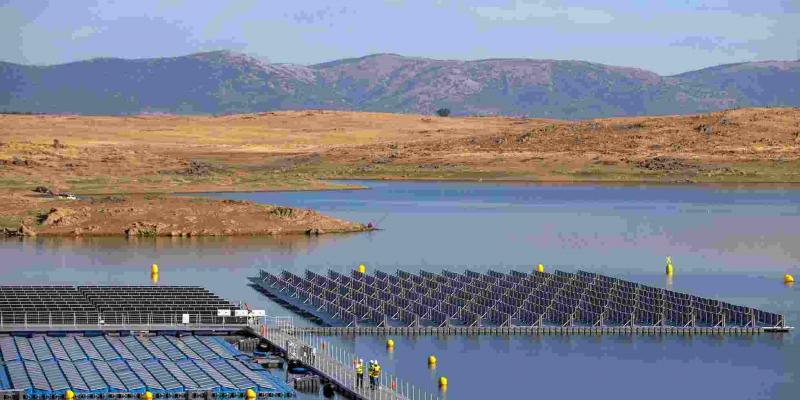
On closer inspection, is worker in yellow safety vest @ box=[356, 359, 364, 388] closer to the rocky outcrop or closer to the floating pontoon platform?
the floating pontoon platform

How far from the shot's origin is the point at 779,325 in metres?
62.8

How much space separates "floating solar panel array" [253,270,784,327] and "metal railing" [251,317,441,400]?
2.72 metres

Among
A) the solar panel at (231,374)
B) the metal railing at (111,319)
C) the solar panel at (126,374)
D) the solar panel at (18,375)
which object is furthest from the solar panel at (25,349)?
the solar panel at (231,374)

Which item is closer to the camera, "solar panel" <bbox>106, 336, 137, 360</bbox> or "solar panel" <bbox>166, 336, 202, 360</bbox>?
"solar panel" <bbox>106, 336, 137, 360</bbox>

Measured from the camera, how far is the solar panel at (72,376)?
47.9 metres

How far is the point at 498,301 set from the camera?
66812 mm

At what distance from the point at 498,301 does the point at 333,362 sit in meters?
14.6

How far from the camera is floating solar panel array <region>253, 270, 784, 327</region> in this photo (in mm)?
63594

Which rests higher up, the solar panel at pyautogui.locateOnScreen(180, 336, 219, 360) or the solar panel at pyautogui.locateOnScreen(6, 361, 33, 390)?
A: the solar panel at pyautogui.locateOnScreen(6, 361, 33, 390)

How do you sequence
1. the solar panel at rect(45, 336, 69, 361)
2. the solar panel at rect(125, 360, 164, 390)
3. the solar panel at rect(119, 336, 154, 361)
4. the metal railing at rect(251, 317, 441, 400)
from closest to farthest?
1. the solar panel at rect(125, 360, 164, 390)
2. the metal railing at rect(251, 317, 441, 400)
3. the solar panel at rect(45, 336, 69, 361)
4. the solar panel at rect(119, 336, 154, 361)

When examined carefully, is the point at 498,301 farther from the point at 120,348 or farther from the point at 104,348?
the point at 104,348

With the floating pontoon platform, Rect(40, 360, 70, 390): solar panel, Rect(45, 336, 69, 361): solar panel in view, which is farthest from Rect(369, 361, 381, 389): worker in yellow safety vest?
the floating pontoon platform

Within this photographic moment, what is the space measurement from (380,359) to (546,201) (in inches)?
3480

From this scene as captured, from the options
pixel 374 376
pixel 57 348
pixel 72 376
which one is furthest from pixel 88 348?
pixel 374 376
